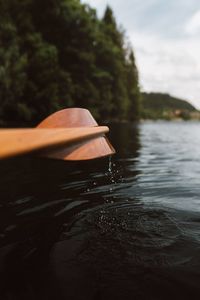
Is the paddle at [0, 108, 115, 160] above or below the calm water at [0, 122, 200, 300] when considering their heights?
above

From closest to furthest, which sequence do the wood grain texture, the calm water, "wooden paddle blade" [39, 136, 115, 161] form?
1. the wood grain texture
2. "wooden paddle blade" [39, 136, 115, 161]
3. the calm water

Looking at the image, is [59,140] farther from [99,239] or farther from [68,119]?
[99,239]

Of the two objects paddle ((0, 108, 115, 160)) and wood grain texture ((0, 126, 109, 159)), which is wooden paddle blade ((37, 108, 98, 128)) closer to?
paddle ((0, 108, 115, 160))

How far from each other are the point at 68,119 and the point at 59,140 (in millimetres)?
1491

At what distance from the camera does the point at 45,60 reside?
2839 cm

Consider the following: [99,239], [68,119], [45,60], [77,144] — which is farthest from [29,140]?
[45,60]

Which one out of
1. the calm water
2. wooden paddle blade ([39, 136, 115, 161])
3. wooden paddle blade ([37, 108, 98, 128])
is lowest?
the calm water

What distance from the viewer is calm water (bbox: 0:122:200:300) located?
9.70 ft

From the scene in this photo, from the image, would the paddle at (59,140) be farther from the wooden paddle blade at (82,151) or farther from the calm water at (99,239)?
the calm water at (99,239)

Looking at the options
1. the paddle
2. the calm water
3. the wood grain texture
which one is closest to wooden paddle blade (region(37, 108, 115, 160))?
the paddle

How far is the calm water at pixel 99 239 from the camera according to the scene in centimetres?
296

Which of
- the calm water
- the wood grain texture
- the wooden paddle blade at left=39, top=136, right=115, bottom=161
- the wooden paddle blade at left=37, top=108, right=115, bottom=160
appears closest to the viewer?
the wood grain texture

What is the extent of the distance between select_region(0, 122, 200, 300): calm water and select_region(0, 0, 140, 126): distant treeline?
17597mm

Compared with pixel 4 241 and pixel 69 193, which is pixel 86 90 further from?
pixel 4 241
